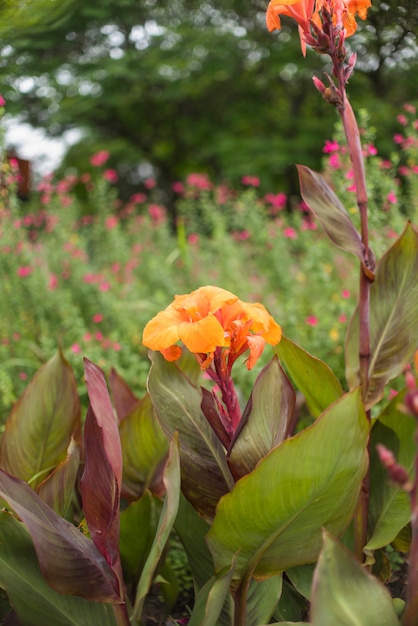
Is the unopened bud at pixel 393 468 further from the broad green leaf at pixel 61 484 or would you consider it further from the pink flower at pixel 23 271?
the pink flower at pixel 23 271

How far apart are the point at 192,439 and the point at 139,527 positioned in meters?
0.31

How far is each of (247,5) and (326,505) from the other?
19.4 ft

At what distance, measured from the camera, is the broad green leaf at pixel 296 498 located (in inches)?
42.3

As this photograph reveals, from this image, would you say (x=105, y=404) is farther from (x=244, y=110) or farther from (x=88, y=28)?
(x=244, y=110)

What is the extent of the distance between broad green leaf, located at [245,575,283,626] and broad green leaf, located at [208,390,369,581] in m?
0.08

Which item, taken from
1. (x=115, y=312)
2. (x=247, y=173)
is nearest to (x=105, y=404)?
(x=115, y=312)

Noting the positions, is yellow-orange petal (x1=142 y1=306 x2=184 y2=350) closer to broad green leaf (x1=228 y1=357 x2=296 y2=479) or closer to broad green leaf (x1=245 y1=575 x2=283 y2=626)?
broad green leaf (x1=228 y1=357 x2=296 y2=479)

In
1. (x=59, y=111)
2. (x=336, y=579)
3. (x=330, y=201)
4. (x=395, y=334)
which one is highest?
(x=330, y=201)

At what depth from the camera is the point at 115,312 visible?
11.0 feet

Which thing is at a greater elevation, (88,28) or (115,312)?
(88,28)

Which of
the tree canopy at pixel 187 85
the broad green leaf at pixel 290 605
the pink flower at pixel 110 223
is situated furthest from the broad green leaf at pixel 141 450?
the pink flower at pixel 110 223

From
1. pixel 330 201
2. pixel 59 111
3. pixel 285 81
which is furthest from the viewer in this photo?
pixel 285 81

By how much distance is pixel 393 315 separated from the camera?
1443mm

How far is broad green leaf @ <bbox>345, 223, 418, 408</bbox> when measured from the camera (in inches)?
55.2
